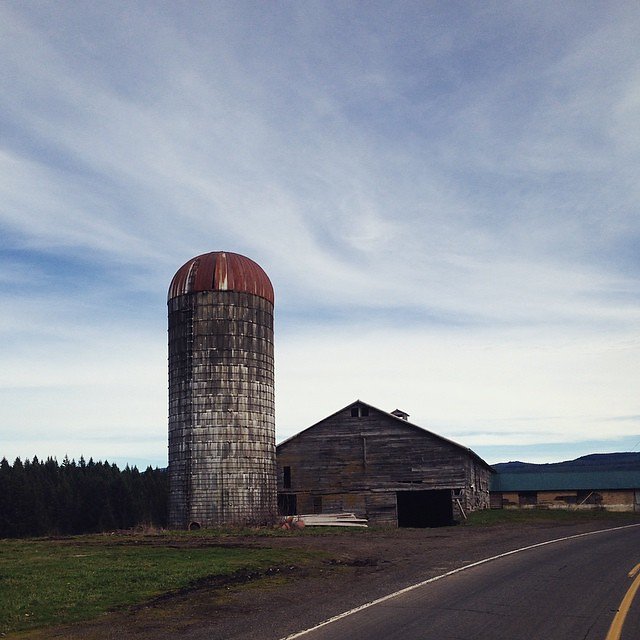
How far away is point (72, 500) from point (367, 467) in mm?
59320

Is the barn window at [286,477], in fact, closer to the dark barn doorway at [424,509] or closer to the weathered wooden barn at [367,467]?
the weathered wooden barn at [367,467]

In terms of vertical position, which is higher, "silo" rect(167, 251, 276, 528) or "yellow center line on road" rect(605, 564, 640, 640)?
"silo" rect(167, 251, 276, 528)

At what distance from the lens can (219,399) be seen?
135ft

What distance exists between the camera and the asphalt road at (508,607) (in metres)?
12.1

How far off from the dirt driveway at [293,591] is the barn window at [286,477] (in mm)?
16102

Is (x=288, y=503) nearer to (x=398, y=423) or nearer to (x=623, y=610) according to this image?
(x=398, y=423)

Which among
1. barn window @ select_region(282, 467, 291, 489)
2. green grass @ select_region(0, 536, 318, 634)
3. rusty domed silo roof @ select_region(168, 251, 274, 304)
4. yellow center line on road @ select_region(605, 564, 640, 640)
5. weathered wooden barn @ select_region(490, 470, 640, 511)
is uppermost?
rusty domed silo roof @ select_region(168, 251, 274, 304)

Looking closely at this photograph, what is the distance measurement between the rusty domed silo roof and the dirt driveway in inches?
619

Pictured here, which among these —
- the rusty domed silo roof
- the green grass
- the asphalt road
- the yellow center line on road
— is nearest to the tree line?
the rusty domed silo roof

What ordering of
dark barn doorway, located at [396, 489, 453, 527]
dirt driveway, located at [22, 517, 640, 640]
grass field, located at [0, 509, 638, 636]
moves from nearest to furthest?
dirt driveway, located at [22, 517, 640, 640] < grass field, located at [0, 509, 638, 636] < dark barn doorway, located at [396, 489, 453, 527]

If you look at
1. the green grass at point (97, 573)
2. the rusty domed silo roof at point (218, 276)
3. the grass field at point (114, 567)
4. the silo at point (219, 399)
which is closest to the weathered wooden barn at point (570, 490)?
the silo at point (219, 399)

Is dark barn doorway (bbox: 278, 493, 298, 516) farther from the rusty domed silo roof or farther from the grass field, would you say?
the rusty domed silo roof

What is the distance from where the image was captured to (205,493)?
41031 millimetres

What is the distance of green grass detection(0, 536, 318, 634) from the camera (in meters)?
15.4
